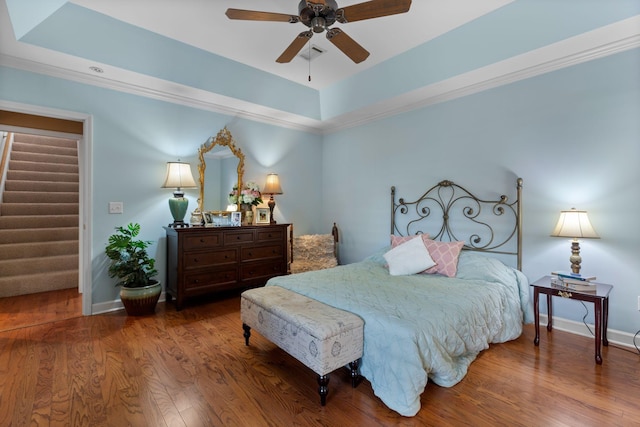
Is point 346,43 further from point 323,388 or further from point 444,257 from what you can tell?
point 323,388

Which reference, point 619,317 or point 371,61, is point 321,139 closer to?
point 371,61

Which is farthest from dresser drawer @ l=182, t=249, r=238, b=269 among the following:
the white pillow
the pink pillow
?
the pink pillow

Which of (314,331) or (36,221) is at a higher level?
(36,221)

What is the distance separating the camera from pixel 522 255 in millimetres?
3029

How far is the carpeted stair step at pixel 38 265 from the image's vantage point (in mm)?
4039

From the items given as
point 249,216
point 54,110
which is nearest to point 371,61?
point 249,216

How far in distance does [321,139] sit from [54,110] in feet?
11.6

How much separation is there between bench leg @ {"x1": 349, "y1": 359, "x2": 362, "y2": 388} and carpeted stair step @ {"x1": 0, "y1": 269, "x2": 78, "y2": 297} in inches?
175

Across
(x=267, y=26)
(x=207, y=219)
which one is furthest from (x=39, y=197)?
(x=267, y=26)

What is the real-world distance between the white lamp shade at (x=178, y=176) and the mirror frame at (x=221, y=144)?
0.29 m

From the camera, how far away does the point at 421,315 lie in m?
1.89

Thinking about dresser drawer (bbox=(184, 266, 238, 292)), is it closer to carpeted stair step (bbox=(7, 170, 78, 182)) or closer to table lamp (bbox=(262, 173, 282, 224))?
table lamp (bbox=(262, 173, 282, 224))

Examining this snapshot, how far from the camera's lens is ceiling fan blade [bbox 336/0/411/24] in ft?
6.03

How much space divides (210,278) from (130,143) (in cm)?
181
